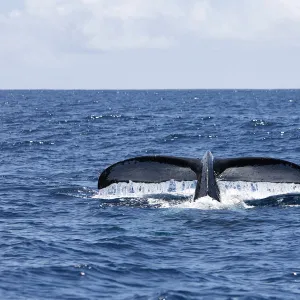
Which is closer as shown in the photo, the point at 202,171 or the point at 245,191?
the point at 202,171

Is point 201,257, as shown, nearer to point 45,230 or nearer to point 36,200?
point 45,230

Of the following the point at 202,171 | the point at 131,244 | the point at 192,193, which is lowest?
the point at 131,244

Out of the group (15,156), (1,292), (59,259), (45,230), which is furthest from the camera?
(15,156)

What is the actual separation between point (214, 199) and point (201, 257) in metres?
4.17

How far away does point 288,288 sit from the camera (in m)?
10.5

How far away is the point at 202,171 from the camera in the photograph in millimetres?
16062

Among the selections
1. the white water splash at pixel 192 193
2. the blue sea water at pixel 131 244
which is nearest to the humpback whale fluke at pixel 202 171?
the white water splash at pixel 192 193

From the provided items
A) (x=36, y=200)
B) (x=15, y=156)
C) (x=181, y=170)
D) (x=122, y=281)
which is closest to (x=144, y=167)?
(x=181, y=170)

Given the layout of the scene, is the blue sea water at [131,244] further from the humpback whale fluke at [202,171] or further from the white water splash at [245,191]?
the humpback whale fluke at [202,171]

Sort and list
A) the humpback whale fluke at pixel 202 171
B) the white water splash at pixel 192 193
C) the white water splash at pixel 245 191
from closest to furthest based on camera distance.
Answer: the humpback whale fluke at pixel 202 171, the white water splash at pixel 192 193, the white water splash at pixel 245 191

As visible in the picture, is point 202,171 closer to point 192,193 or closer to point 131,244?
point 192,193

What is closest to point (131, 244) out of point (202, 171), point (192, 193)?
point (202, 171)

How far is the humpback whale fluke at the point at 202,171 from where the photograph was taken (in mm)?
15312

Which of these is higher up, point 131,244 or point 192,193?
point 192,193
